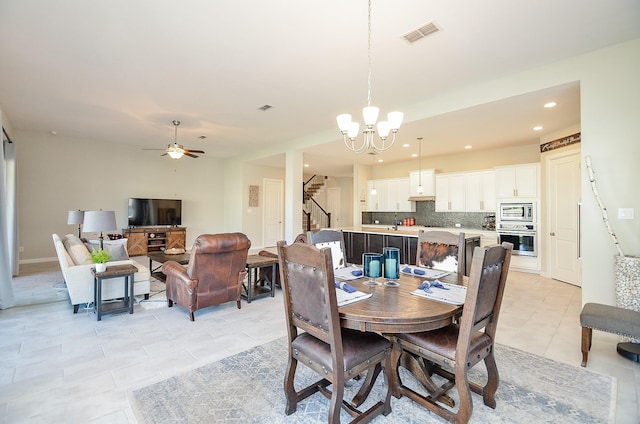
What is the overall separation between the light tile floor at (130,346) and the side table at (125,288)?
13 centimetres

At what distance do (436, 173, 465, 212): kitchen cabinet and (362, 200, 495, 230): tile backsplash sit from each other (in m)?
0.37

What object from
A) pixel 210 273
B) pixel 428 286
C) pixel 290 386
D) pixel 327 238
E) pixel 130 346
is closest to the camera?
pixel 290 386

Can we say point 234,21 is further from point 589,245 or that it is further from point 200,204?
point 200,204

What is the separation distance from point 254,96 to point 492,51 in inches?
121

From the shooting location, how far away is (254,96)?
4.46 meters

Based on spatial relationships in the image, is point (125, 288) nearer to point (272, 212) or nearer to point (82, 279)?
point (82, 279)

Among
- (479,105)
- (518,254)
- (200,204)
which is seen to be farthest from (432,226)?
(200,204)

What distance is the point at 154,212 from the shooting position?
823cm

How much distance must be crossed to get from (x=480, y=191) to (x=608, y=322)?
5111 mm

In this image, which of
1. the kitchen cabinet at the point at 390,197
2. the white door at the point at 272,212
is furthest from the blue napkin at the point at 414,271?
the white door at the point at 272,212

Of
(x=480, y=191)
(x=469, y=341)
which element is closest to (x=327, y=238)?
(x=469, y=341)

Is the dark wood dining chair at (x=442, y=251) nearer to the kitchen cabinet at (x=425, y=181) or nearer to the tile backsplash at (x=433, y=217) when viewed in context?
the tile backsplash at (x=433, y=217)

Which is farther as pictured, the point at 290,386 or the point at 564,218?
the point at 564,218

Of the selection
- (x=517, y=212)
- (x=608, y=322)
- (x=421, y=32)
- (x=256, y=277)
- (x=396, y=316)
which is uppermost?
(x=421, y=32)
